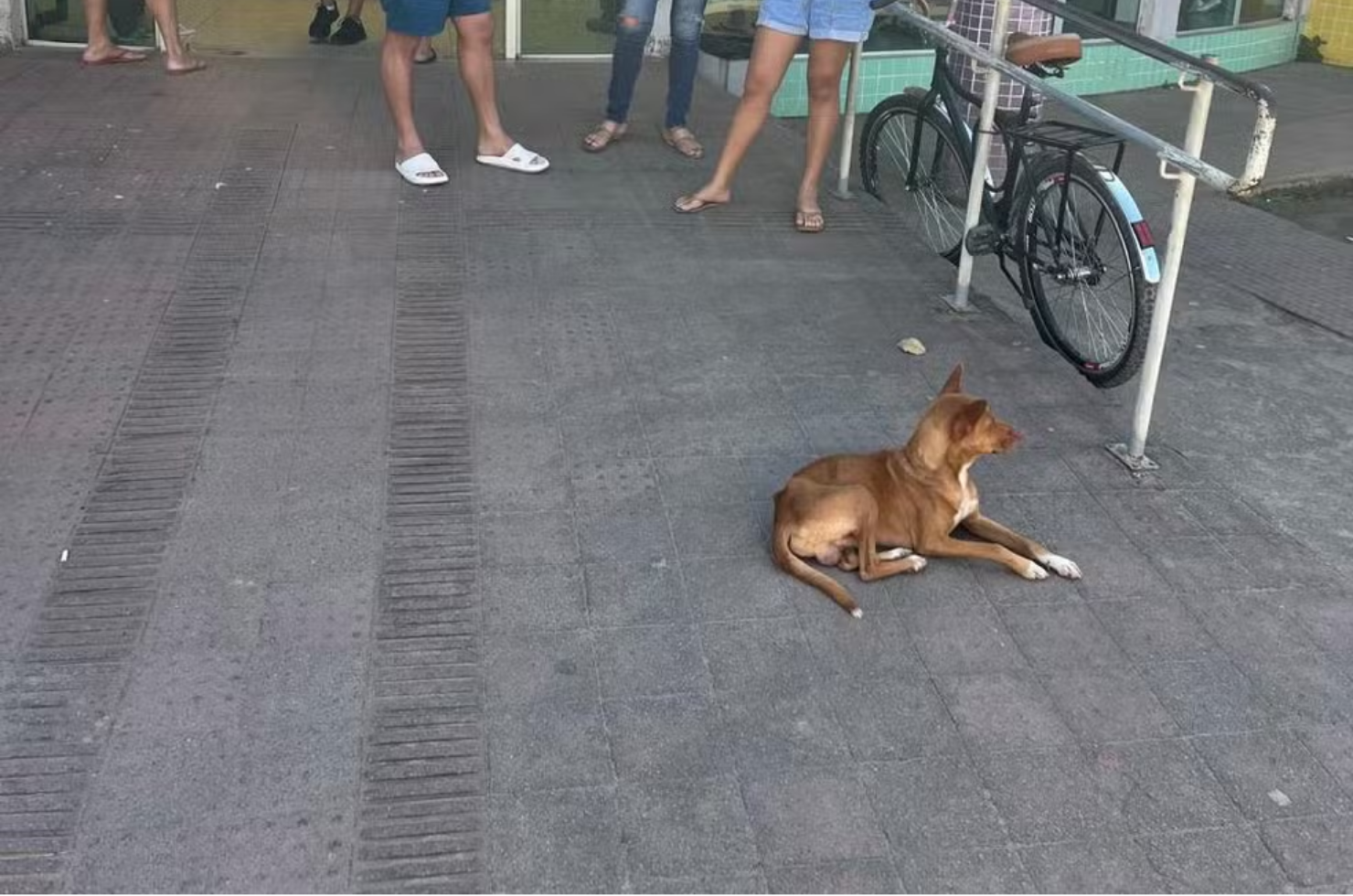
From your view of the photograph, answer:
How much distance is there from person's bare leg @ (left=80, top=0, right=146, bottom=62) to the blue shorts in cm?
312

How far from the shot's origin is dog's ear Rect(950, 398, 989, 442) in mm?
3418

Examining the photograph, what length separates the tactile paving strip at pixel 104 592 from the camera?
268cm

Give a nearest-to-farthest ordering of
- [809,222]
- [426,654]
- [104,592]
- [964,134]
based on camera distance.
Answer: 1. [426,654]
2. [104,592]
3. [964,134]
4. [809,222]

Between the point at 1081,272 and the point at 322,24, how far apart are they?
658 centimetres

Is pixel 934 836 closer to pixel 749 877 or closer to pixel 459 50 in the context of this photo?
pixel 749 877

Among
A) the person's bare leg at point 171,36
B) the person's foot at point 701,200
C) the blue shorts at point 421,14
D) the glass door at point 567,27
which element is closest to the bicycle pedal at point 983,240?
the person's foot at point 701,200

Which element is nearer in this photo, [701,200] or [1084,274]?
→ [1084,274]

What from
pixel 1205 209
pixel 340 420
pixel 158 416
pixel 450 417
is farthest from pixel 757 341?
pixel 1205 209

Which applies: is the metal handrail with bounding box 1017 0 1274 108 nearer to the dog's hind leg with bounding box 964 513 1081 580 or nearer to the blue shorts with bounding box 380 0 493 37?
the dog's hind leg with bounding box 964 513 1081 580

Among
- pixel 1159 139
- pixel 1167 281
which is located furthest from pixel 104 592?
pixel 1159 139

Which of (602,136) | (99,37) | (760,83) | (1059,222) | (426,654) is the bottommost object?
(426,654)

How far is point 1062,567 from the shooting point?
11.8 ft

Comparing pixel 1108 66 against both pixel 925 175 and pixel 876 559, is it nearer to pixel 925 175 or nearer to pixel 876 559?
pixel 925 175

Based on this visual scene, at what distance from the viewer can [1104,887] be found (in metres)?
2.60
